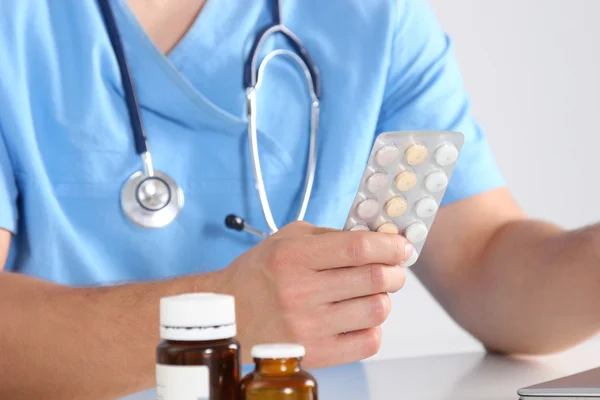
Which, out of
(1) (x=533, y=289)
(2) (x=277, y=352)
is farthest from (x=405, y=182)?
(1) (x=533, y=289)

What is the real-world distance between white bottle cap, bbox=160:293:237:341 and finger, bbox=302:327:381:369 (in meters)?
0.22

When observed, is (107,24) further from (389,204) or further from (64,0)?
(389,204)

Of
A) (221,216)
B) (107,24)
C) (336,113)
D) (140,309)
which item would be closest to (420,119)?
(336,113)

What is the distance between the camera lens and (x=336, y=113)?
0.98m

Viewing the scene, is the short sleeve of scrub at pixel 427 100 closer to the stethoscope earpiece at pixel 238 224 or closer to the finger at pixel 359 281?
the stethoscope earpiece at pixel 238 224

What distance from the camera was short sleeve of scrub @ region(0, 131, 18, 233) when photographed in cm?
84

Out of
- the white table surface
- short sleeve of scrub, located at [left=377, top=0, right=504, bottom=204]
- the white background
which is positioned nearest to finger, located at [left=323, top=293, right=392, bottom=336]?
A: the white table surface

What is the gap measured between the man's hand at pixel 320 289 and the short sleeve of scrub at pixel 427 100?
1.37 ft

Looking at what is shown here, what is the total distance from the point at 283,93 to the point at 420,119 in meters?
0.18

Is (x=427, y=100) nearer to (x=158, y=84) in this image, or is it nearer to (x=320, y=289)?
(x=158, y=84)

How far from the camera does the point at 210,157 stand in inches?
36.8

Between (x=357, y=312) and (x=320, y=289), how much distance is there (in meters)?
0.04

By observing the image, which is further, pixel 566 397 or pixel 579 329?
pixel 579 329

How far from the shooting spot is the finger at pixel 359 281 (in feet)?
2.00
